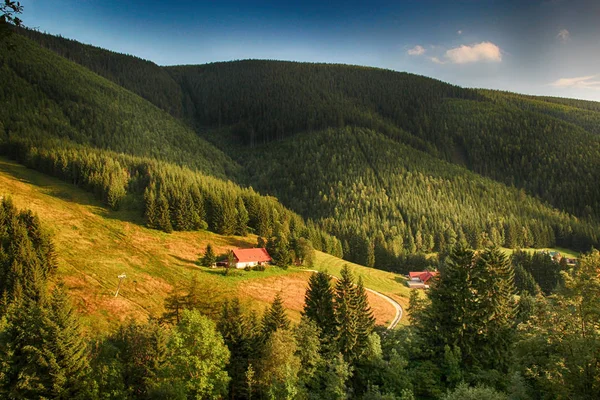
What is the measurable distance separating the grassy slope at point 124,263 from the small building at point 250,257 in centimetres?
344

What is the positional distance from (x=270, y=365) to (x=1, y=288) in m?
38.4

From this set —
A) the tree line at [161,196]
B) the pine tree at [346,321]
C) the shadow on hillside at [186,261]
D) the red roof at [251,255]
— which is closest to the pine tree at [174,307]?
the pine tree at [346,321]

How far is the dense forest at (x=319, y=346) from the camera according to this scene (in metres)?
30.4

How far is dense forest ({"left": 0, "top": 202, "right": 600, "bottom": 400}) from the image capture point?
99.8 feet

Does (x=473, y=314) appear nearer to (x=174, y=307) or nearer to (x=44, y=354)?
(x=174, y=307)

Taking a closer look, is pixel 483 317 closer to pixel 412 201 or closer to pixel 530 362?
pixel 530 362

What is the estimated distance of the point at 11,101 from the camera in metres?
175

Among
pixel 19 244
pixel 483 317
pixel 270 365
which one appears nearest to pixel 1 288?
pixel 19 244

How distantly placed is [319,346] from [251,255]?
47.3 m

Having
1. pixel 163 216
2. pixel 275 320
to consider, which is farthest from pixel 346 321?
pixel 163 216

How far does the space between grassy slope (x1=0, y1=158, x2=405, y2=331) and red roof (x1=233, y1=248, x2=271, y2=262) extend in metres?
3.88

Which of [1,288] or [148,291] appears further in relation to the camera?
[148,291]

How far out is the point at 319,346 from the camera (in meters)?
48.1

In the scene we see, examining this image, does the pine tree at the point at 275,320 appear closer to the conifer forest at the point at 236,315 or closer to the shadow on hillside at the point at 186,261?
the conifer forest at the point at 236,315
